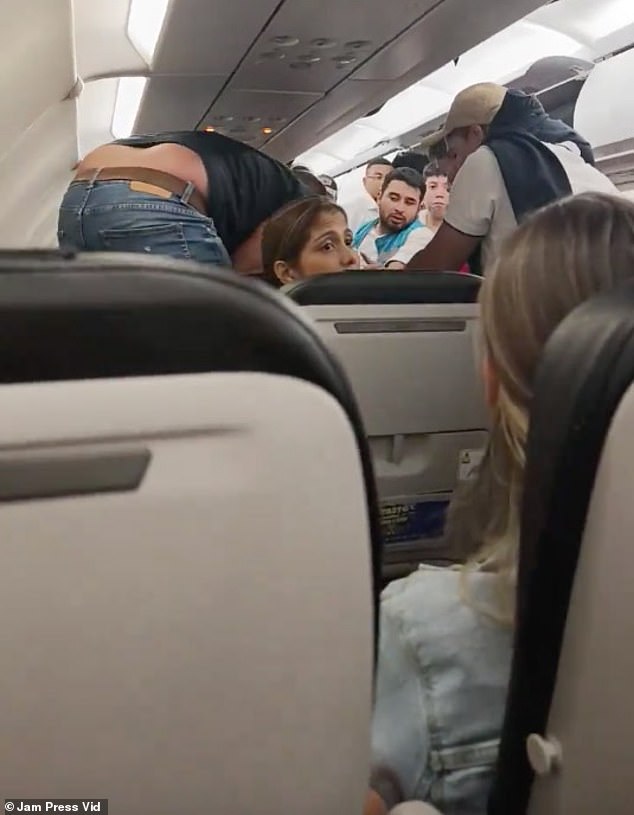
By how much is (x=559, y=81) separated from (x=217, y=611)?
5298mm

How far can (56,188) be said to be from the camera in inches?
287

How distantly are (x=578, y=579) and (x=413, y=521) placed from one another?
4.57ft

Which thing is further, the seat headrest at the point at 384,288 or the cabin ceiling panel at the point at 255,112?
the cabin ceiling panel at the point at 255,112

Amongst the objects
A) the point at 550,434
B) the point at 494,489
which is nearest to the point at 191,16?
the point at 494,489

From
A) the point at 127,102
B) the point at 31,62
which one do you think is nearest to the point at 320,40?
the point at 31,62

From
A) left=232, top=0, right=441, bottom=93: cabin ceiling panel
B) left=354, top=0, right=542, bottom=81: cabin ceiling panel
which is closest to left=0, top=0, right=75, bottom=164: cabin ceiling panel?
left=232, top=0, right=441, bottom=93: cabin ceiling panel

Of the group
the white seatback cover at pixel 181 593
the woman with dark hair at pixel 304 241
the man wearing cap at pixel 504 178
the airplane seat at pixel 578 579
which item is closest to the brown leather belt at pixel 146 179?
the woman with dark hair at pixel 304 241

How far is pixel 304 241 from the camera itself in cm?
288

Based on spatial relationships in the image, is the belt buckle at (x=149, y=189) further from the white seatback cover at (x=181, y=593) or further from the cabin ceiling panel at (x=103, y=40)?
the cabin ceiling panel at (x=103, y=40)

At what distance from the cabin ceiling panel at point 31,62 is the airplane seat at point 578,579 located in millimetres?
2798

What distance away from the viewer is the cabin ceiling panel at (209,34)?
354 cm

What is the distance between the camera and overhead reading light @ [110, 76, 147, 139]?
5975mm

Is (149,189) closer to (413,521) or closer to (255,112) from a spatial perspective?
(413,521)

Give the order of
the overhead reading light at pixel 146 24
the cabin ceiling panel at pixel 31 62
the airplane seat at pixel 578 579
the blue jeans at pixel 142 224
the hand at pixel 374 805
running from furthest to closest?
the overhead reading light at pixel 146 24, the cabin ceiling panel at pixel 31 62, the blue jeans at pixel 142 224, the hand at pixel 374 805, the airplane seat at pixel 578 579
